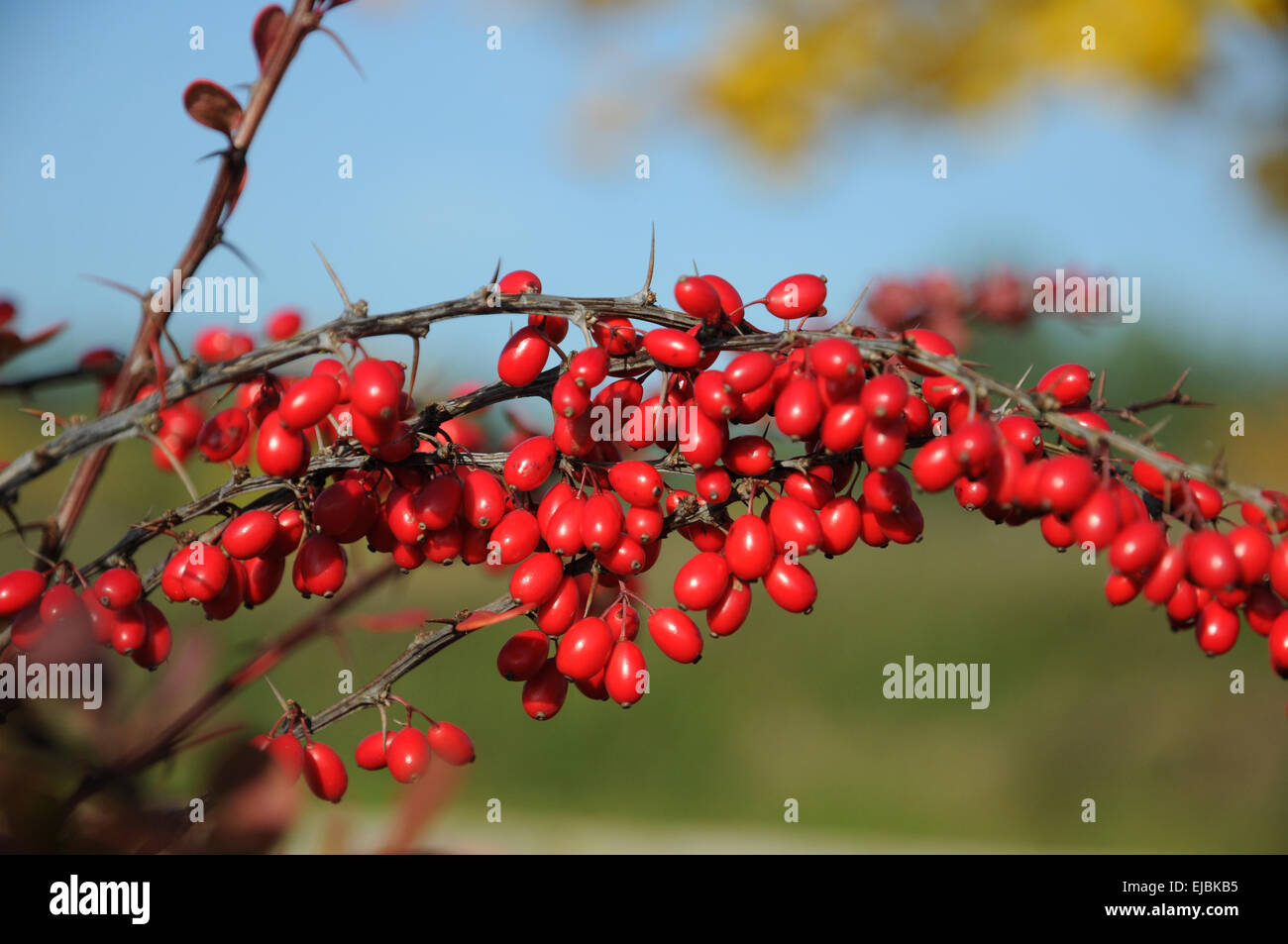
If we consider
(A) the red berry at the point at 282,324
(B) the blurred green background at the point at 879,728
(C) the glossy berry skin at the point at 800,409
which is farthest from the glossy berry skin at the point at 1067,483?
(B) the blurred green background at the point at 879,728

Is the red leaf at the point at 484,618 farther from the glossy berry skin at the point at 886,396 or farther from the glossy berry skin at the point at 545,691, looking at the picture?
the glossy berry skin at the point at 886,396

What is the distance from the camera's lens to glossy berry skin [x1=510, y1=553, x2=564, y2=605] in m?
0.57

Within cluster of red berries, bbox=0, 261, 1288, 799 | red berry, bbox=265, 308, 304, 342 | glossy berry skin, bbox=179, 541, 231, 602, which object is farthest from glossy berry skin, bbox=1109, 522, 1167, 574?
red berry, bbox=265, 308, 304, 342

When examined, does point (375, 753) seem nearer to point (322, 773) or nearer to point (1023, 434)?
point (322, 773)

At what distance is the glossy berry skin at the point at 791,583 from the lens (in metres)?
0.60

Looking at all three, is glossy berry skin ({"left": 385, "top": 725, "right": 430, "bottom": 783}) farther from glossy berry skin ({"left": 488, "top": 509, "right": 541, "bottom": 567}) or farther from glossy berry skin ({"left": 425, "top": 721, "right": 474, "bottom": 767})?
glossy berry skin ({"left": 488, "top": 509, "right": 541, "bottom": 567})

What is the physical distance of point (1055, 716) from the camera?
290cm

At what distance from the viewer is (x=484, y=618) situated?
58 cm

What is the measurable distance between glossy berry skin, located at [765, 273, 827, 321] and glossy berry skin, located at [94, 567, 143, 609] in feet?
1.23

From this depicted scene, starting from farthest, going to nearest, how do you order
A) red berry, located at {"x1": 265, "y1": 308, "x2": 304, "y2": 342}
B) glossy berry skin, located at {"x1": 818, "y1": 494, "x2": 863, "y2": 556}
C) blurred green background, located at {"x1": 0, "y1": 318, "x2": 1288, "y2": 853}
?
blurred green background, located at {"x1": 0, "y1": 318, "x2": 1288, "y2": 853}
red berry, located at {"x1": 265, "y1": 308, "x2": 304, "y2": 342}
glossy berry skin, located at {"x1": 818, "y1": 494, "x2": 863, "y2": 556}

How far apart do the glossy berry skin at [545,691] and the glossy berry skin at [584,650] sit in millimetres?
43

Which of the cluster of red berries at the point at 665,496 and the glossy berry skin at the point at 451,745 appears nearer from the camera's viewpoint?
the cluster of red berries at the point at 665,496

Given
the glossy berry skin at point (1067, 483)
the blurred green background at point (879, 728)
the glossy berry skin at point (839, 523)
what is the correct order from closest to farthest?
the glossy berry skin at point (1067, 483) → the glossy berry skin at point (839, 523) → the blurred green background at point (879, 728)

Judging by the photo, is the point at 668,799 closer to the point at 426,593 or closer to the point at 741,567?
the point at 426,593
